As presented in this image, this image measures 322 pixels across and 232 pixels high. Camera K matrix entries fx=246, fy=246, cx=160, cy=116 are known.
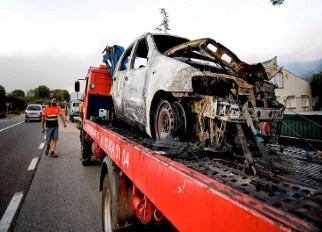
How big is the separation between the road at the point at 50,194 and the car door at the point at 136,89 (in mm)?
1674

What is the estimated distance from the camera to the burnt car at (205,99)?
224cm

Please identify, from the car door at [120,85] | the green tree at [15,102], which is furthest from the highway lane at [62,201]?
the green tree at [15,102]

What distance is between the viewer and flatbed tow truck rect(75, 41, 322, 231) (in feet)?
2.75

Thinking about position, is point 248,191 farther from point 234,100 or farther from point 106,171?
point 106,171

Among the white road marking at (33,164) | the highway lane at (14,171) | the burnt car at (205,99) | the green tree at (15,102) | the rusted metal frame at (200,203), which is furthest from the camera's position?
the green tree at (15,102)

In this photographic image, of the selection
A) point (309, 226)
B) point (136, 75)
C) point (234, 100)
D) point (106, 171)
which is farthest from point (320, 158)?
point (136, 75)

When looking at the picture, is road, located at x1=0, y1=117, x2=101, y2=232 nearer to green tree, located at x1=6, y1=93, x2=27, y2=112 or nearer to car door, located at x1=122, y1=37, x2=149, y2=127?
car door, located at x1=122, y1=37, x2=149, y2=127

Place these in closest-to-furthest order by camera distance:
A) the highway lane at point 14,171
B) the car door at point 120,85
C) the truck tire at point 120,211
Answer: the truck tire at point 120,211 < the car door at point 120,85 < the highway lane at point 14,171

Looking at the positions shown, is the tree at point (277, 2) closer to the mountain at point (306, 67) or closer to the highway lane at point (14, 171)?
the highway lane at point (14, 171)

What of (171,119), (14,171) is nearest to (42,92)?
(14,171)

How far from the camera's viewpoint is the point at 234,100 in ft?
7.46

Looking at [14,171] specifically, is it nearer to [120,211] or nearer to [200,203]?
[120,211]

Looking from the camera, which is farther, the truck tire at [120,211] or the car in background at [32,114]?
the car in background at [32,114]

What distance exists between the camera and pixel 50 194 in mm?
4676
